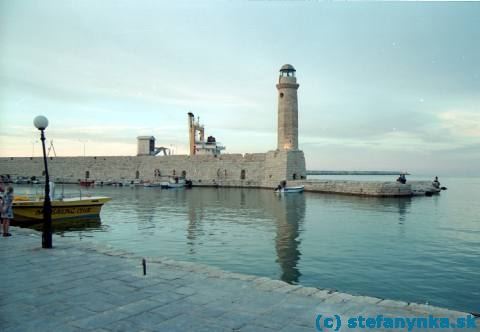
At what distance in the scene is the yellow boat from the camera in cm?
1445

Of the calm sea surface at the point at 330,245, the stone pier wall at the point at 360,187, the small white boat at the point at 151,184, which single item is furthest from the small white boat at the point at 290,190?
Result: the small white boat at the point at 151,184

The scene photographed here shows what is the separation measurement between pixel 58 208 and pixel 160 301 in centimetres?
1224

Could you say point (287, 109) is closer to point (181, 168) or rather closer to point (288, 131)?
point (288, 131)

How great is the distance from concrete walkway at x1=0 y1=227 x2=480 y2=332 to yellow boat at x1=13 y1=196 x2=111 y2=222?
9.48 meters

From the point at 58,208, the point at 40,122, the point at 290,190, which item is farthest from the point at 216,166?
the point at 40,122

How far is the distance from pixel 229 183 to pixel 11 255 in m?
35.5

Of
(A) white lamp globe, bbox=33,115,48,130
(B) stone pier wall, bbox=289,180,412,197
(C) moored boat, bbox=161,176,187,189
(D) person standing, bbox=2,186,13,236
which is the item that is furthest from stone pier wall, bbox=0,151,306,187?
(A) white lamp globe, bbox=33,115,48,130

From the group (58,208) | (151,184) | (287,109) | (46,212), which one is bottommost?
(58,208)

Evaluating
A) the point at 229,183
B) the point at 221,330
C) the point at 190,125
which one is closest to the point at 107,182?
the point at 190,125

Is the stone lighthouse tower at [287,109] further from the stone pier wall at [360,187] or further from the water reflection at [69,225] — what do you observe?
the water reflection at [69,225]

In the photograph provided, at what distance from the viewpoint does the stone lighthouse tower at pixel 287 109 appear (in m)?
36.2

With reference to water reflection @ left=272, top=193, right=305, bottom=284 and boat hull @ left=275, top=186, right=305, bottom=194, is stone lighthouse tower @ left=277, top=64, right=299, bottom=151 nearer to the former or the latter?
boat hull @ left=275, top=186, right=305, bottom=194

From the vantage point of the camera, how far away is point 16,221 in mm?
14812

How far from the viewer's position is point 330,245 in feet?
37.3
